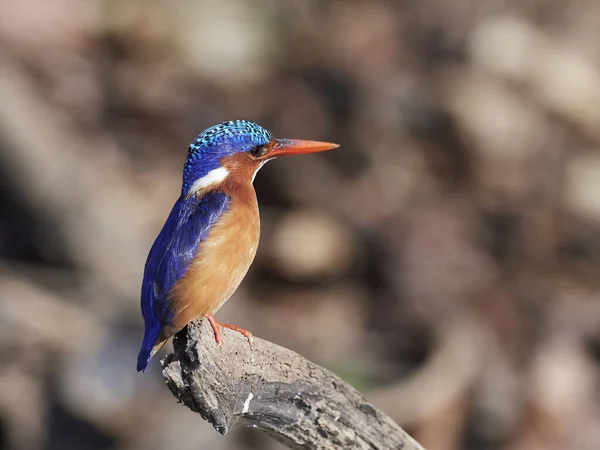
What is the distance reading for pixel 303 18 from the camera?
416 inches

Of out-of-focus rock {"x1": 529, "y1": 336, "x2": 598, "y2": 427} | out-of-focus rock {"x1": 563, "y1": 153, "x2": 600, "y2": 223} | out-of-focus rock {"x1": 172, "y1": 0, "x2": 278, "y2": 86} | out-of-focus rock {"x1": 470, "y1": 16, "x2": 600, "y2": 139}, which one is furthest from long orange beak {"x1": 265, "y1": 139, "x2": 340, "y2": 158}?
out-of-focus rock {"x1": 470, "y1": 16, "x2": 600, "y2": 139}

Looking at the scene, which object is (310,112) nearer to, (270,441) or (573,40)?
(573,40)

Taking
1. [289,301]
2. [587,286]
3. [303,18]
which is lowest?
[289,301]

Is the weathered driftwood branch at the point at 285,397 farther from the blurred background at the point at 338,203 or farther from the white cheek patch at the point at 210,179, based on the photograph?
the blurred background at the point at 338,203

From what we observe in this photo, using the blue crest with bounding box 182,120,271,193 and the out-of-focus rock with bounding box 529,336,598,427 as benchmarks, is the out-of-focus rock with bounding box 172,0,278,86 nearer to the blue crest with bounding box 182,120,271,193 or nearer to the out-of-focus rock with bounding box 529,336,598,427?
the out-of-focus rock with bounding box 529,336,598,427

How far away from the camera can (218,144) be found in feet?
11.1

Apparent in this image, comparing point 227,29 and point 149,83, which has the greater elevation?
point 227,29

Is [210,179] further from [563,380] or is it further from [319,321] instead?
[563,380]

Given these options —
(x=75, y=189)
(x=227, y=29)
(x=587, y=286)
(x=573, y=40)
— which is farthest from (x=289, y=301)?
(x=573, y=40)

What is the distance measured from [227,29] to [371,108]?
1726 mm

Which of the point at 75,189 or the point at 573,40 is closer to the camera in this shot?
the point at 75,189

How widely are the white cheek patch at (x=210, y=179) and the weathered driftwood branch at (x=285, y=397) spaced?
50 centimetres

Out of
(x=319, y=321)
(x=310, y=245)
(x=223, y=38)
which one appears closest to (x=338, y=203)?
(x=310, y=245)

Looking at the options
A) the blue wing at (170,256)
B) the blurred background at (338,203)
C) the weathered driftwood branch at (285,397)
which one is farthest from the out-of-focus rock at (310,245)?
the weathered driftwood branch at (285,397)
